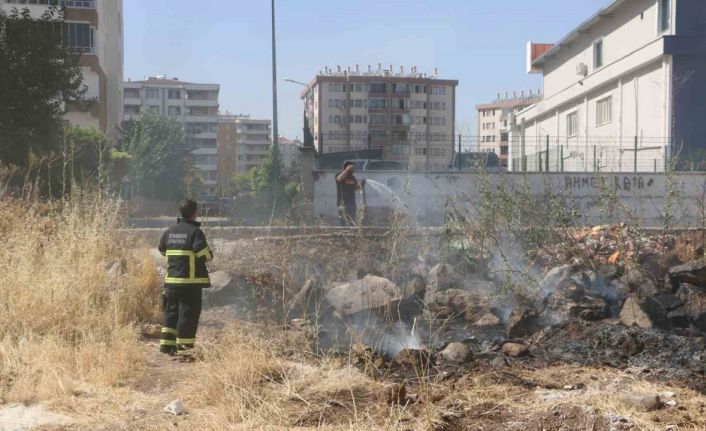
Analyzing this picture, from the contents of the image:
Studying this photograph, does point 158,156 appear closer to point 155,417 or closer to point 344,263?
point 344,263

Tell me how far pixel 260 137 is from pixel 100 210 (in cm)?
16193

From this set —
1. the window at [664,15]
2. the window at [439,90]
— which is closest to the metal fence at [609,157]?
the window at [664,15]

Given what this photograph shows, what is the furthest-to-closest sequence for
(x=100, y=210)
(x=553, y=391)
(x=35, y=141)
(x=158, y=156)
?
(x=158, y=156) → (x=35, y=141) → (x=100, y=210) → (x=553, y=391)

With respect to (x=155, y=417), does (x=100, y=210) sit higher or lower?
higher

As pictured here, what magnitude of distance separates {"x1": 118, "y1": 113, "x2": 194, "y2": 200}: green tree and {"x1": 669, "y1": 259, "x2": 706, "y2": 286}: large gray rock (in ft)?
118

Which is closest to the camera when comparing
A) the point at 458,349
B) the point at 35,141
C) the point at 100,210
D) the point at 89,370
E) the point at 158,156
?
the point at 89,370

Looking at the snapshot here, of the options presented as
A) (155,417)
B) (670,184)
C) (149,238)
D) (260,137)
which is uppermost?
(260,137)

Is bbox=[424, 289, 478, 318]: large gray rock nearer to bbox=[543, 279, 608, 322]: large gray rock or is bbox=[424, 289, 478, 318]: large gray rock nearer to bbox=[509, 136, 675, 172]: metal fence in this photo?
bbox=[543, 279, 608, 322]: large gray rock

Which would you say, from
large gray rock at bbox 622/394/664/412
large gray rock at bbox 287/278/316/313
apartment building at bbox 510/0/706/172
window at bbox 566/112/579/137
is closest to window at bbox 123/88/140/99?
apartment building at bbox 510/0/706/172

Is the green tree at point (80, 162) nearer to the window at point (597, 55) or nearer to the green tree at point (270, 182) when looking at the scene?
the green tree at point (270, 182)

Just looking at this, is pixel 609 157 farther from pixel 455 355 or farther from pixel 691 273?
pixel 455 355

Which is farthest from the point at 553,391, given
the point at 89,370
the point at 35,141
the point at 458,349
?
the point at 35,141

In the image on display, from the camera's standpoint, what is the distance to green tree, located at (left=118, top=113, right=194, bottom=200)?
46562 millimetres

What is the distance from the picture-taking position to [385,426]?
4344 millimetres
